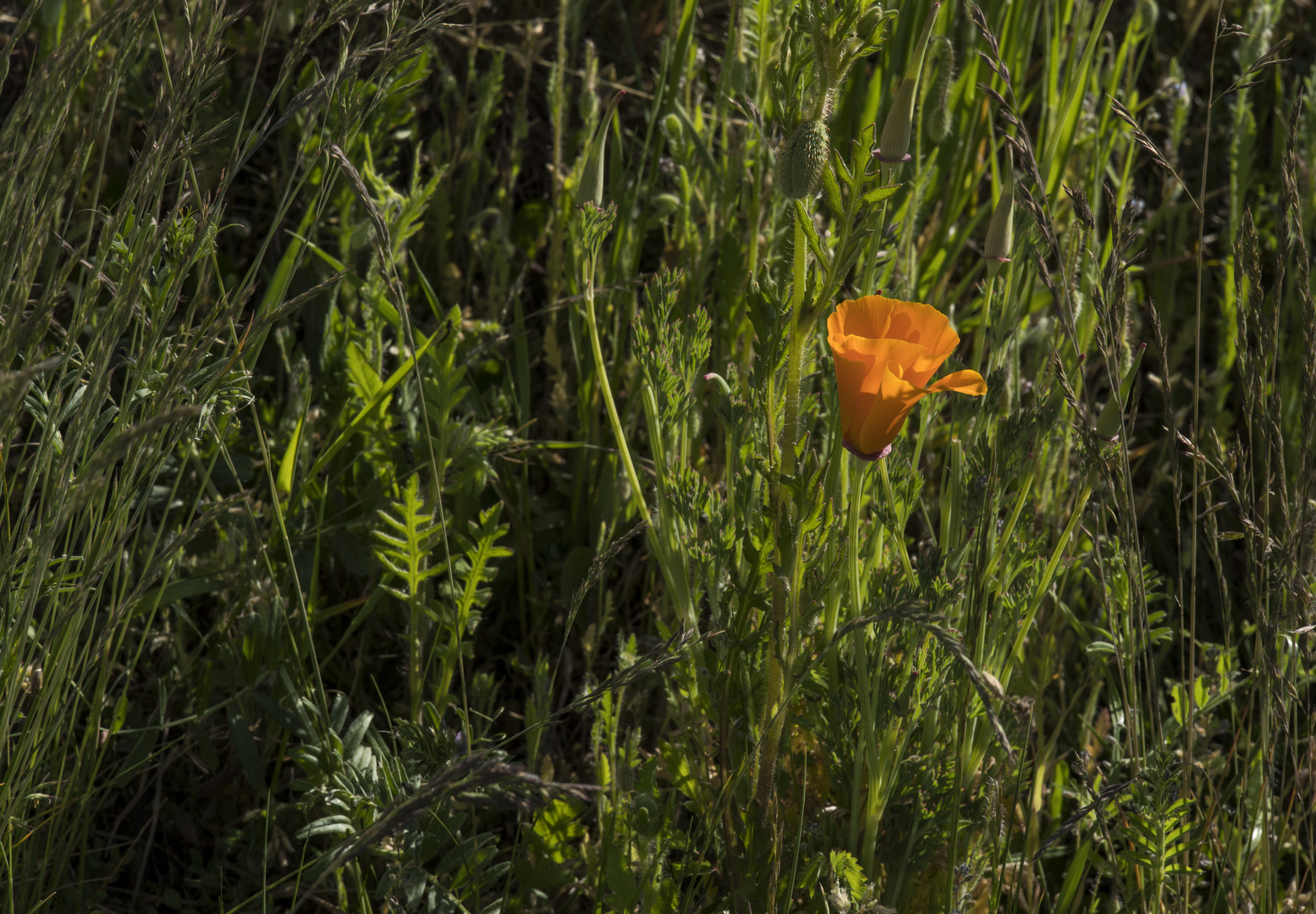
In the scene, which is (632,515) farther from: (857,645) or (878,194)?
(878,194)

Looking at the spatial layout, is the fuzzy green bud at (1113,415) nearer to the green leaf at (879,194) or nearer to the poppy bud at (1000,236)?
the poppy bud at (1000,236)

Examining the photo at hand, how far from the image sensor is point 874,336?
106 centimetres

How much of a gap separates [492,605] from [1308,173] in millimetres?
1725

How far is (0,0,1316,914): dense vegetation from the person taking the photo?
1.01m

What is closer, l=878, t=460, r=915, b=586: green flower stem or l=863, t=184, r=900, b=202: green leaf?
l=863, t=184, r=900, b=202: green leaf

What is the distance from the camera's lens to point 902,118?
997mm

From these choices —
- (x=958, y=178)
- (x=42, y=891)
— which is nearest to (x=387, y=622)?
(x=42, y=891)

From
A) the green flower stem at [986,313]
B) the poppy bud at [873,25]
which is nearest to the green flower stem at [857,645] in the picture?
the green flower stem at [986,313]

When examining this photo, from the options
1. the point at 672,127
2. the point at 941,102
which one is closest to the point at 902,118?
the point at 941,102

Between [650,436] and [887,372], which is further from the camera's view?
[650,436]

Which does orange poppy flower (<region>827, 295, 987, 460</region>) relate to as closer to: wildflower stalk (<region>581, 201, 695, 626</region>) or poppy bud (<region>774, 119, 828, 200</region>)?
poppy bud (<region>774, 119, 828, 200</region>)

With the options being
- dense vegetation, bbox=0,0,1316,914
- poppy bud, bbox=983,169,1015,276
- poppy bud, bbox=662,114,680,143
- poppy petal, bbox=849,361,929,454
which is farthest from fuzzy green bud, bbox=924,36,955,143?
poppy petal, bbox=849,361,929,454

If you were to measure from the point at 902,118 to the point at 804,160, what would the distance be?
0.13 metres

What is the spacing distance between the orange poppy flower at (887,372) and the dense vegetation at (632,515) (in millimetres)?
36
